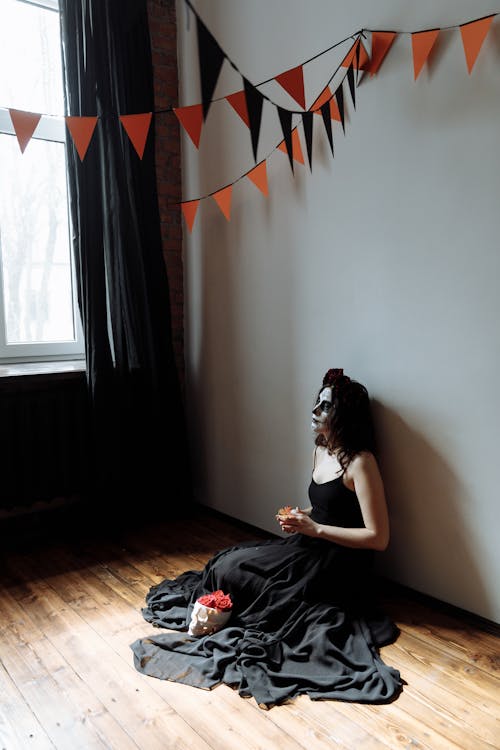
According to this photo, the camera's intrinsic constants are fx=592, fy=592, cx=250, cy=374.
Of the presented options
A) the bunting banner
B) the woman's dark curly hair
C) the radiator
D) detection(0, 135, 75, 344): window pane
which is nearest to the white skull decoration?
the woman's dark curly hair

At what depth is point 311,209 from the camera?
2506mm

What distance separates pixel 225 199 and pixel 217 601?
6.19 feet

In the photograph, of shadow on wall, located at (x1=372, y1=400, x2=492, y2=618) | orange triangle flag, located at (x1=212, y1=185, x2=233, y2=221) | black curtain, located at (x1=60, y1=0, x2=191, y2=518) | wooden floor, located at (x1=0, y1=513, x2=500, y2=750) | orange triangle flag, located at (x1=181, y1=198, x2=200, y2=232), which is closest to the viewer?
wooden floor, located at (x1=0, y1=513, x2=500, y2=750)

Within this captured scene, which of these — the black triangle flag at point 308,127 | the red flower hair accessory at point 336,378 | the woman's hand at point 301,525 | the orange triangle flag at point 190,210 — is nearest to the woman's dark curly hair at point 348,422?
the red flower hair accessory at point 336,378

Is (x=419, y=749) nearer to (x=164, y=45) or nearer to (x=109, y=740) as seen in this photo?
(x=109, y=740)

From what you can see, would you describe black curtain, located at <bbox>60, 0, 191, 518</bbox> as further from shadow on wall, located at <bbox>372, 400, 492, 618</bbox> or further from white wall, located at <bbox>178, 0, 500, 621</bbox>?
shadow on wall, located at <bbox>372, 400, 492, 618</bbox>

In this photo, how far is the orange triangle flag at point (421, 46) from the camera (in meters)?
1.95

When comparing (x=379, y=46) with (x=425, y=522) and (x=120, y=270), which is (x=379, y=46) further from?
(x=425, y=522)

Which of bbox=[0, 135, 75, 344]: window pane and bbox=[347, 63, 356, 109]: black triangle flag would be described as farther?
bbox=[0, 135, 75, 344]: window pane

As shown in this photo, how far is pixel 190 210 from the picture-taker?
320 centimetres

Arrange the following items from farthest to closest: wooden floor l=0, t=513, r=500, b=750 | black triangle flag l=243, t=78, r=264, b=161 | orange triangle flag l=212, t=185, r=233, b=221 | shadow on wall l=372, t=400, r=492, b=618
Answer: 1. orange triangle flag l=212, t=185, r=233, b=221
2. black triangle flag l=243, t=78, r=264, b=161
3. shadow on wall l=372, t=400, r=492, b=618
4. wooden floor l=0, t=513, r=500, b=750

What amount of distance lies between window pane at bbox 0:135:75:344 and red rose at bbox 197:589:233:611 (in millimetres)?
1750

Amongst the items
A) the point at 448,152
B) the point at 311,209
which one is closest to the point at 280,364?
the point at 311,209

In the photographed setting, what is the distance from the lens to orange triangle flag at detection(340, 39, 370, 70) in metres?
2.19
